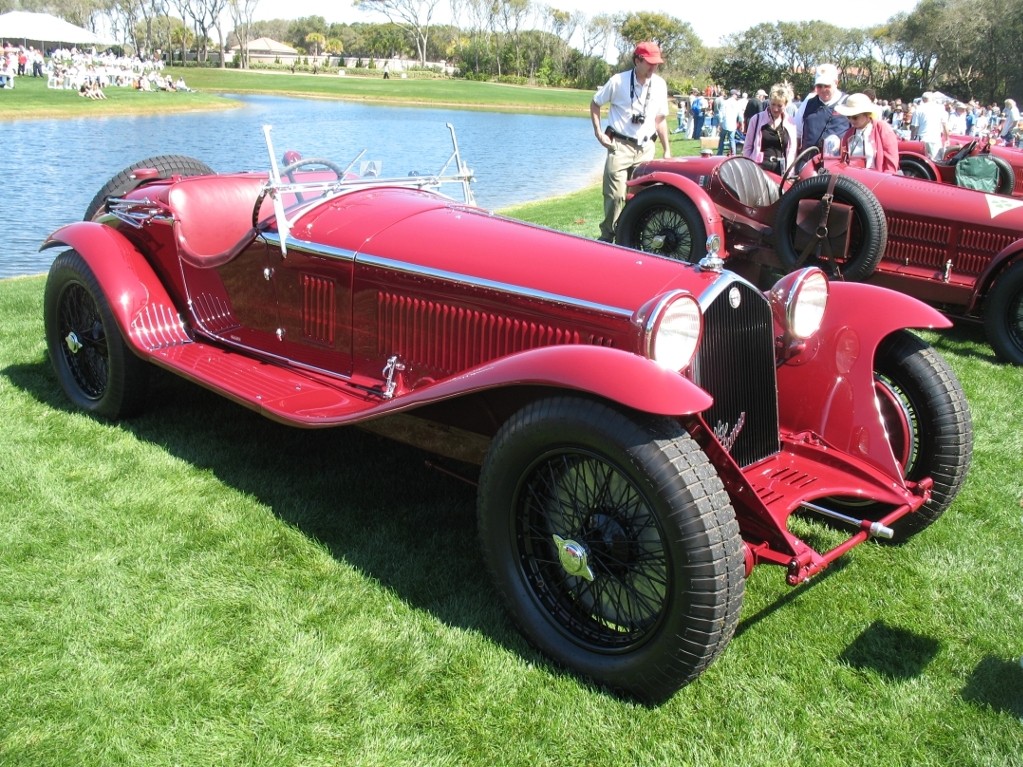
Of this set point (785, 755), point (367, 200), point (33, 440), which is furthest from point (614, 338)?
point (33, 440)

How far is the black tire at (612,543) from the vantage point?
98.4 inches

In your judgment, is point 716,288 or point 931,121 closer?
point 716,288

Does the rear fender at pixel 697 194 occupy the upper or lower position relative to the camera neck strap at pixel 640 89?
lower

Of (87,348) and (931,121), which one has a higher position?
(931,121)

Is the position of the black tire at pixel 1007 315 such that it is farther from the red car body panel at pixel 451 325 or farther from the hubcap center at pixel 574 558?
the hubcap center at pixel 574 558

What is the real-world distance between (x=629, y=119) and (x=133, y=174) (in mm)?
4642

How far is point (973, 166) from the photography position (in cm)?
830

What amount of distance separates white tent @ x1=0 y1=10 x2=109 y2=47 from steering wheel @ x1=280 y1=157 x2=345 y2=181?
2592 inches

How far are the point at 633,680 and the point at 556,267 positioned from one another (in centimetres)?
160

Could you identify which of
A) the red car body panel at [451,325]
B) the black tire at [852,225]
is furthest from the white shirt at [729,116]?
the red car body panel at [451,325]

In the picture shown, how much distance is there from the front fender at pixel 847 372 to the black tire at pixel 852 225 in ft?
11.3

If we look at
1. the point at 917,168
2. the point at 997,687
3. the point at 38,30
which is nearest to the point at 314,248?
the point at 997,687

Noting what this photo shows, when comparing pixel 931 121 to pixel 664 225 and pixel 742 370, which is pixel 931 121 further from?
pixel 742 370

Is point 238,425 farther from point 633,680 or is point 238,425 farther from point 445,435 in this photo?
point 633,680
